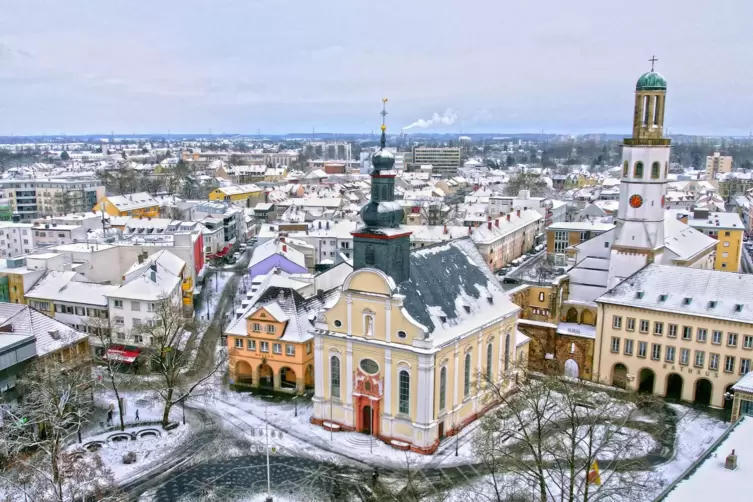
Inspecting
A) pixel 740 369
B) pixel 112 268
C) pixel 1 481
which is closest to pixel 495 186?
pixel 112 268

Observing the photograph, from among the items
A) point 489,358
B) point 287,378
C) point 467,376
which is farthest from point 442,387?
point 287,378

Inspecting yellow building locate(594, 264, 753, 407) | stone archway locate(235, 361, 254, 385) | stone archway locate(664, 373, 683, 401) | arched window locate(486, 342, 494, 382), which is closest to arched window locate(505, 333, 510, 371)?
arched window locate(486, 342, 494, 382)

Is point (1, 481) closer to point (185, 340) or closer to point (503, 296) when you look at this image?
→ point (185, 340)

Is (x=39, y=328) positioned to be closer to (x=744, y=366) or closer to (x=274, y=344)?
(x=274, y=344)

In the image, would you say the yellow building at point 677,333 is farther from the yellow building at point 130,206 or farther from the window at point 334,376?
the yellow building at point 130,206

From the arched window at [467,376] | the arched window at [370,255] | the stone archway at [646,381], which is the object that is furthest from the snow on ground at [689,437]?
the arched window at [370,255]

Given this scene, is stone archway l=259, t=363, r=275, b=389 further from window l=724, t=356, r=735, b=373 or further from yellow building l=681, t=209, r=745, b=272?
yellow building l=681, t=209, r=745, b=272
